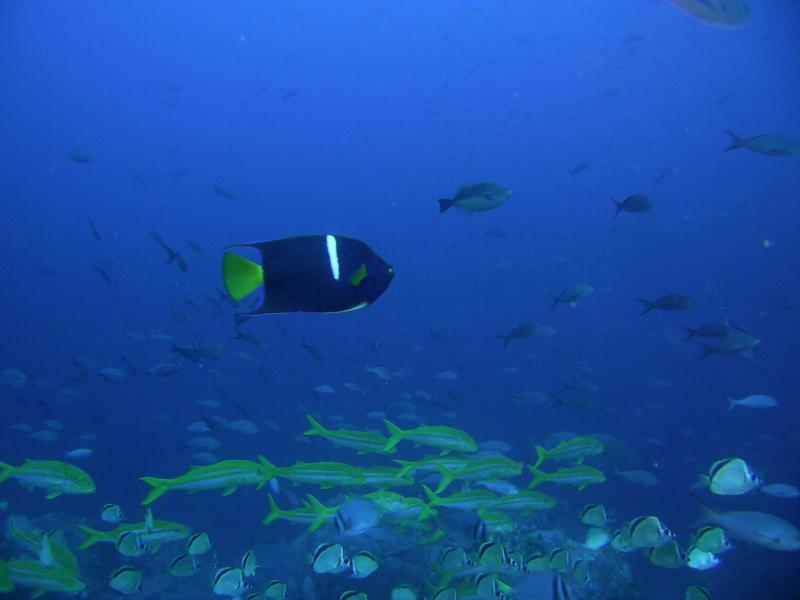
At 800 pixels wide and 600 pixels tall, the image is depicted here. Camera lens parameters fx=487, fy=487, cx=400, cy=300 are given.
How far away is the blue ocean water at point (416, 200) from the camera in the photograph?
3556cm

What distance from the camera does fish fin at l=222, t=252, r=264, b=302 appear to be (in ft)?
5.00

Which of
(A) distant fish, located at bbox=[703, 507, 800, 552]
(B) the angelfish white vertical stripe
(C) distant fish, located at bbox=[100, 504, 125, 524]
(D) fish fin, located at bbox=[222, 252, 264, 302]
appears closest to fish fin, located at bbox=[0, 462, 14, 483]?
(C) distant fish, located at bbox=[100, 504, 125, 524]

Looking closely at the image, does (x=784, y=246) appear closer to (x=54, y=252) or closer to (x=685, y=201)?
(x=685, y=201)

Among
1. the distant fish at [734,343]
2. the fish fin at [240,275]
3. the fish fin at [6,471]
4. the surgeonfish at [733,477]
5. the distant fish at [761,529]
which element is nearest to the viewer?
the fish fin at [240,275]

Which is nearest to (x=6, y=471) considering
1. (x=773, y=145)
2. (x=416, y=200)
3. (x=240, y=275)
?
(x=240, y=275)

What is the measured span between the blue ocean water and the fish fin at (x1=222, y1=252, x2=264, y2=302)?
2091 cm

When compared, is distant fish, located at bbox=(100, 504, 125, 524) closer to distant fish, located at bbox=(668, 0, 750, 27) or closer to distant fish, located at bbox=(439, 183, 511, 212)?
distant fish, located at bbox=(439, 183, 511, 212)

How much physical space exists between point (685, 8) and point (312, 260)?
171cm

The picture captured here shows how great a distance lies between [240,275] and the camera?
61.2 inches

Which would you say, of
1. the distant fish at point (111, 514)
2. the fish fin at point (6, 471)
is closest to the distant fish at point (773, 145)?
the distant fish at point (111, 514)

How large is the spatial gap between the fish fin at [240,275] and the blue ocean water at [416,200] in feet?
68.6

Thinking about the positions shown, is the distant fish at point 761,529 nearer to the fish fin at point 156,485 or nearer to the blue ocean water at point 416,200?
the fish fin at point 156,485

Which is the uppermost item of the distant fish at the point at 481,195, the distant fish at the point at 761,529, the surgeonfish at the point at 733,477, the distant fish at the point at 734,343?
the distant fish at the point at 481,195

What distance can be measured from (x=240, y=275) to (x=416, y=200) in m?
77.8
